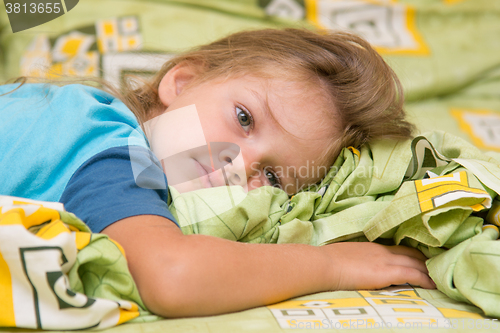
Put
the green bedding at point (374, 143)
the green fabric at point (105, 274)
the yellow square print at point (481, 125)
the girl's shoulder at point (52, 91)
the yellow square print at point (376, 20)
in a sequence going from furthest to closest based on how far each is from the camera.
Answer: the yellow square print at point (376, 20)
the yellow square print at point (481, 125)
the girl's shoulder at point (52, 91)
the green bedding at point (374, 143)
the green fabric at point (105, 274)

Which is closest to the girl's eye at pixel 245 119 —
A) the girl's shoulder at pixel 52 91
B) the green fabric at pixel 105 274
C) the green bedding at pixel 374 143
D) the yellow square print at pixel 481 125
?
the green bedding at pixel 374 143

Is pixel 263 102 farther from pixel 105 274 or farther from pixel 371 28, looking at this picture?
pixel 371 28

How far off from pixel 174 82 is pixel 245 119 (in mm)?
235

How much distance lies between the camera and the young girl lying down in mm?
538

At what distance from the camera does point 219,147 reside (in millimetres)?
776

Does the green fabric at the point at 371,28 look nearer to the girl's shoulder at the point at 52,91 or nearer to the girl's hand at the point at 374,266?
the girl's shoulder at the point at 52,91

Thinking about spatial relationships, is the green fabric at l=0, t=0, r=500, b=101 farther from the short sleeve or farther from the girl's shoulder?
the short sleeve

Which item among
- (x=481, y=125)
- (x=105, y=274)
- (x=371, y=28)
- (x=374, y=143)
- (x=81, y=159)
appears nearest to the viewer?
(x=105, y=274)

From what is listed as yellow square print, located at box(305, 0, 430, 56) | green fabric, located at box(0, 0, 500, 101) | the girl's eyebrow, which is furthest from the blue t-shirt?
yellow square print, located at box(305, 0, 430, 56)

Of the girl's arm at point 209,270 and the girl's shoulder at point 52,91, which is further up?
the girl's shoulder at point 52,91

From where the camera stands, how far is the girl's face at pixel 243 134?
773 millimetres

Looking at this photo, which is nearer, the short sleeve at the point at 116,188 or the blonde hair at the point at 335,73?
the short sleeve at the point at 116,188

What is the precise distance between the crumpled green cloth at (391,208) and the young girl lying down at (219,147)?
1.7 inches

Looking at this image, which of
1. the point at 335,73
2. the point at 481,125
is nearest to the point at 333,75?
the point at 335,73
